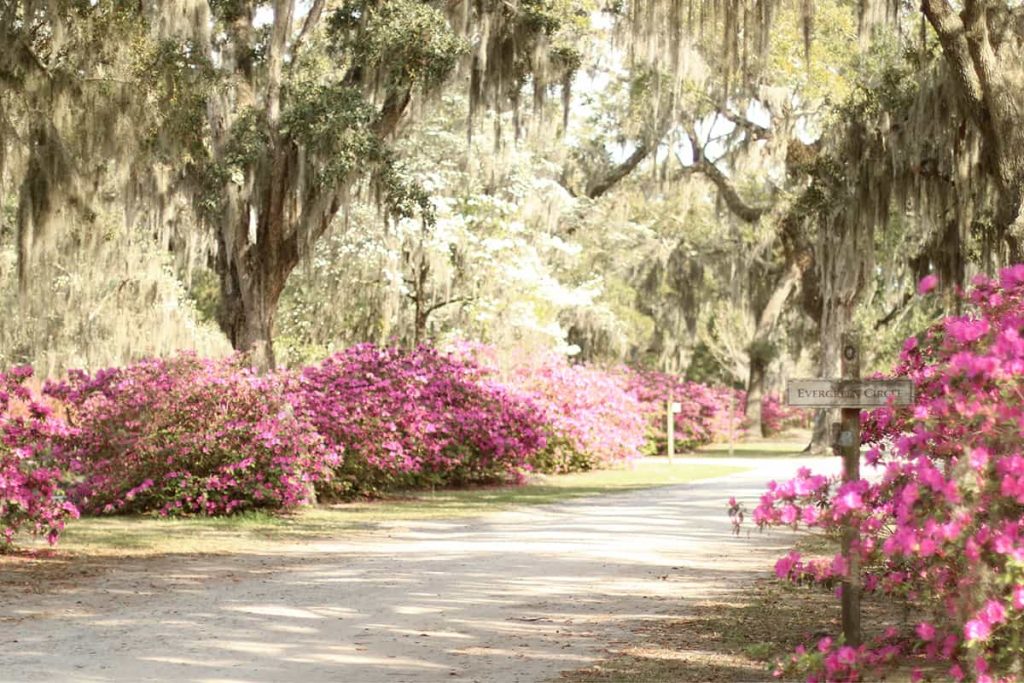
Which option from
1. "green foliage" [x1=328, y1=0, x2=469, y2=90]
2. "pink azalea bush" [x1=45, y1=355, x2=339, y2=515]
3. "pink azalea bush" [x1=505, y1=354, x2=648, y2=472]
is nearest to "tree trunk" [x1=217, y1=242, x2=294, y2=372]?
"pink azalea bush" [x1=45, y1=355, x2=339, y2=515]

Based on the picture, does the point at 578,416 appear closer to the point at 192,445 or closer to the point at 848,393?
the point at 192,445

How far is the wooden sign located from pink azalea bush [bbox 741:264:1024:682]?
426 millimetres

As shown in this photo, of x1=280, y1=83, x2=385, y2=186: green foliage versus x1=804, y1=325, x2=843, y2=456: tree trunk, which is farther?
x1=804, y1=325, x2=843, y2=456: tree trunk

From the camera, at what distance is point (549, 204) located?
108 ft

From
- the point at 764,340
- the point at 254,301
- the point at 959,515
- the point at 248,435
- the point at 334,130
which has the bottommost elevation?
the point at 248,435

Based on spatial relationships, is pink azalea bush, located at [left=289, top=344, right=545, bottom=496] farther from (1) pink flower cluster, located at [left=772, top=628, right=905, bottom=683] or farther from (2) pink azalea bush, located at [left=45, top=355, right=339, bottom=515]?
(1) pink flower cluster, located at [left=772, top=628, right=905, bottom=683]

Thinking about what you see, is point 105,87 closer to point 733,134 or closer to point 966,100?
point 966,100

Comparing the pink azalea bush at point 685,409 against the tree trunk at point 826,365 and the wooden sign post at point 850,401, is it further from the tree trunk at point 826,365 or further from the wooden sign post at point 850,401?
the wooden sign post at point 850,401

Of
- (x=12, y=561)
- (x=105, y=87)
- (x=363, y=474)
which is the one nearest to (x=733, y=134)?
(x=363, y=474)

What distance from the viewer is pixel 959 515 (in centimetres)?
499

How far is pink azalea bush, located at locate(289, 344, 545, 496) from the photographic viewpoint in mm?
18594

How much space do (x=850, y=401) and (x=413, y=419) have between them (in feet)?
43.5

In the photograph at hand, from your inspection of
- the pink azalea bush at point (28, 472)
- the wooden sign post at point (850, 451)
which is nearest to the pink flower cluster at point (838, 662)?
the wooden sign post at point (850, 451)

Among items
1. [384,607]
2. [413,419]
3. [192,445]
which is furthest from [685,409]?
[384,607]
